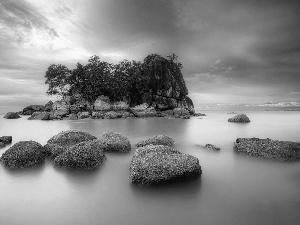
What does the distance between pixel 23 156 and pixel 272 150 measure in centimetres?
1206

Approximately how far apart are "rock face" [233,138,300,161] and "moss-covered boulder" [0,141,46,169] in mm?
10709

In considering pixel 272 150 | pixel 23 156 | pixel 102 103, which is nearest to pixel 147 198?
pixel 23 156

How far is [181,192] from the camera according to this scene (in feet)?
21.0

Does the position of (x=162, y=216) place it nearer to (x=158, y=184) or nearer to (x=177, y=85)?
(x=158, y=184)

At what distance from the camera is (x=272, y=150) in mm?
10617

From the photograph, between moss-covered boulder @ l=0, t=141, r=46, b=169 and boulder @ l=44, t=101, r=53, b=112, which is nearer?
moss-covered boulder @ l=0, t=141, r=46, b=169


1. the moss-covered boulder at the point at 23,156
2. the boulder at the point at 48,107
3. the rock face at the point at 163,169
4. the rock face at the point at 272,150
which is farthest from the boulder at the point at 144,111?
the rock face at the point at 163,169

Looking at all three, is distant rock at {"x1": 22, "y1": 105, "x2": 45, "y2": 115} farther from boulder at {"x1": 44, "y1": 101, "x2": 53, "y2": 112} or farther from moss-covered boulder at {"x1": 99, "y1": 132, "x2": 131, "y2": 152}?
moss-covered boulder at {"x1": 99, "y1": 132, "x2": 131, "y2": 152}

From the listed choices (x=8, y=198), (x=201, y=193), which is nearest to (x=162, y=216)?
(x=201, y=193)

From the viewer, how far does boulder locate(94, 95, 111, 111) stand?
5850 cm

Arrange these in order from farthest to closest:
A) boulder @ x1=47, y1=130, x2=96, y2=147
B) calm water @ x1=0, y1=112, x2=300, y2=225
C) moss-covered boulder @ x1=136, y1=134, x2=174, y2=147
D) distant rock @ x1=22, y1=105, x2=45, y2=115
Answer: distant rock @ x1=22, y1=105, x2=45, y2=115 → moss-covered boulder @ x1=136, y1=134, x2=174, y2=147 → boulder @ x1=47, y1=130, x2=96, y2=147 → calm water @ x1=0, y1=112, x2=300, y2=225

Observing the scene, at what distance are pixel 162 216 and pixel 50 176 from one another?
16.6ft

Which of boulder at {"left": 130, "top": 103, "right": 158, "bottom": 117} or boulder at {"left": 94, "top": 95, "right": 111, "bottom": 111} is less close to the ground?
boulder at {"left": 94, "top": 95, "right": 111, "bottom": 111}

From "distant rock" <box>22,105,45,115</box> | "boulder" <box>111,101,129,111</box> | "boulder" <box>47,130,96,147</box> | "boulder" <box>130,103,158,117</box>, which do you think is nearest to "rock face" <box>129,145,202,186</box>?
"boulder" <box>47,130,96,147</box>
